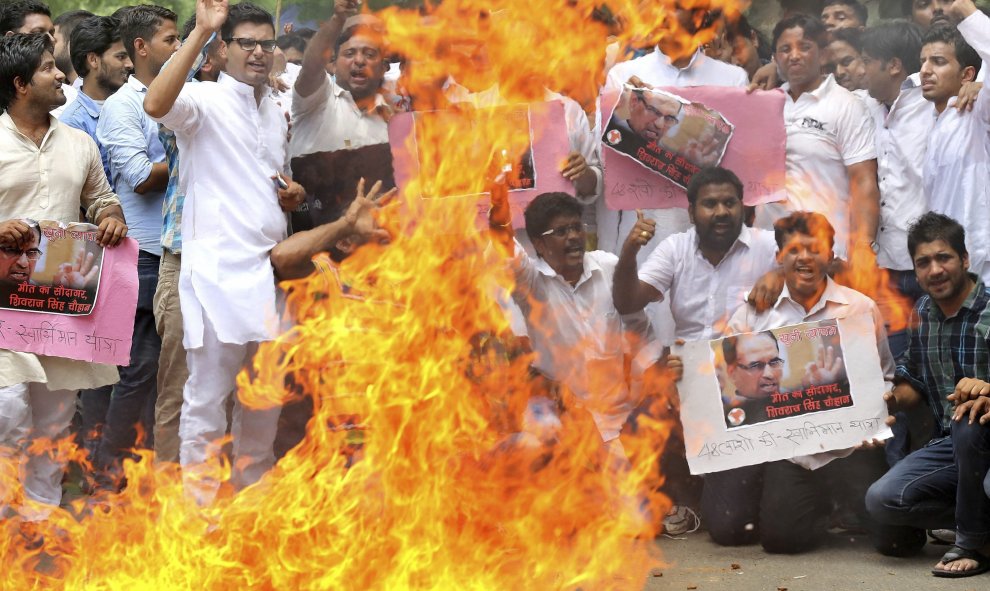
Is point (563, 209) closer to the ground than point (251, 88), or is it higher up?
closer to the ground

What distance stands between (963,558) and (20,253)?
444 centimetres

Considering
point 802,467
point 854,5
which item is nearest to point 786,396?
point 802,467

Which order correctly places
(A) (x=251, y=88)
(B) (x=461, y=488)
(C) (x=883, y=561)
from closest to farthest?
(B) (x=461, y=488)
(C) (x=883, y=561)
(A) (x=251, y=88)

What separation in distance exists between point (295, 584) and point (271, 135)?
99.8 inches

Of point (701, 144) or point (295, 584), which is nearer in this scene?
point (295, 584)

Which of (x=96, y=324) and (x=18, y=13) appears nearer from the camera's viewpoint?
(x=96, y=324)

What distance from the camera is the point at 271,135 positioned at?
621 centimetres

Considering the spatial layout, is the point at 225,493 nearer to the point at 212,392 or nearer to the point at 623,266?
the point at 212,392

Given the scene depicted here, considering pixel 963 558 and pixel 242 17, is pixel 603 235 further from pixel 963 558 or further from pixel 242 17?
pixel 963 558

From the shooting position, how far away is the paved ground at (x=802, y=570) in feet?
17.1

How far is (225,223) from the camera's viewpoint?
5.95 metres

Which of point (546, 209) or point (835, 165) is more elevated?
point (835, 165)

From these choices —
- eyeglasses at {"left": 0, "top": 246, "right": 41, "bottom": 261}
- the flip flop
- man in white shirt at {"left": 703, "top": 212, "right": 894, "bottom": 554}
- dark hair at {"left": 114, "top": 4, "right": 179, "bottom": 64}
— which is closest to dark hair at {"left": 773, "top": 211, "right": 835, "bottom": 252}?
man in white shirt at {"left": 703, "top": 212, "right": 894, "bottom": 554}

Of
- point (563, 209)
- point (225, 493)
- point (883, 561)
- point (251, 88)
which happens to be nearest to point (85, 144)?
point (251, 88)
